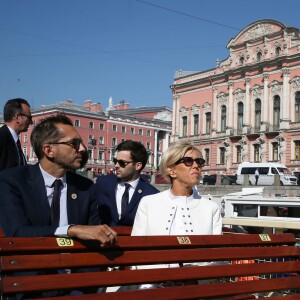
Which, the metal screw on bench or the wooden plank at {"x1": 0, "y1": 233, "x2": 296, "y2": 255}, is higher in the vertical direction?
the metal screw on bench

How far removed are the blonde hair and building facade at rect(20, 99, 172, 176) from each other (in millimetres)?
58252

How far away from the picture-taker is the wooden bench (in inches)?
88.0

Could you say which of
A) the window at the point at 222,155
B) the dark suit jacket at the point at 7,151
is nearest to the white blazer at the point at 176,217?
the dark suit jacket at the point at 7,151

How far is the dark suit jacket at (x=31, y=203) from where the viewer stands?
8.67 feet

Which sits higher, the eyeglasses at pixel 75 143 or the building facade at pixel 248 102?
the building facade at pixel 248 102

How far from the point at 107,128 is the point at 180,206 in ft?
210

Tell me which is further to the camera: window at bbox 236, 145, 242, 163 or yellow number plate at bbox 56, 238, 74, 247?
window at bbox 236, 145, 242, 163

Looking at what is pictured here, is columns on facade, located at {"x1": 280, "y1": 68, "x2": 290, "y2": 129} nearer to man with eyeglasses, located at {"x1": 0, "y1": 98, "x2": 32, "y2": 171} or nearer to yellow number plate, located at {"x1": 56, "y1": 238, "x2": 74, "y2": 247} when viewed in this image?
man with eyeglasses, located at {"x1": 0, "y1": 98, "x2": 32, "y2": 171}

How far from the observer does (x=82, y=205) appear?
2971 mm

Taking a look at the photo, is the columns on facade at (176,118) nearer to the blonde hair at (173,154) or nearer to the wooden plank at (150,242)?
the blonde hair at (173,154)

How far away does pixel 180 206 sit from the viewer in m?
3.37

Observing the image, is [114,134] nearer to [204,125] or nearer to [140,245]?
[204,125]

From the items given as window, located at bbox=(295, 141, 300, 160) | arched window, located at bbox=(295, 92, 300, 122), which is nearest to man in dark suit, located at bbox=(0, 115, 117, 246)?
window, located at bbox=(295, 141, 300, 160)

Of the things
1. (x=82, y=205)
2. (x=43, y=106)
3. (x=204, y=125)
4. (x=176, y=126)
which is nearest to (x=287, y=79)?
(x=204, y=125)
